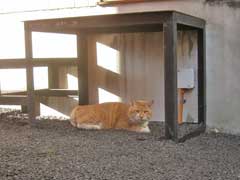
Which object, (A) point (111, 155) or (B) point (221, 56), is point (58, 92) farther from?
(A) point (111, 155)

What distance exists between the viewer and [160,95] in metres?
7.83

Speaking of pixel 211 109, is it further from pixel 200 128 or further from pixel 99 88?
pixel 99 88

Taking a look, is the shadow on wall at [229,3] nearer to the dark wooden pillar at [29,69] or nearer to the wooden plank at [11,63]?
the dark wooden pillar at [29,69]

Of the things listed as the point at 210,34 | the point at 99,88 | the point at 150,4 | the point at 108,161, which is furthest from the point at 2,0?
the point at 108,161

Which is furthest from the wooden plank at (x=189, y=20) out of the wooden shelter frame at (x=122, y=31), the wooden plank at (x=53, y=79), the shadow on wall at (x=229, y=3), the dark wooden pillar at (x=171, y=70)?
the wooden plank at (x=53, y=79)

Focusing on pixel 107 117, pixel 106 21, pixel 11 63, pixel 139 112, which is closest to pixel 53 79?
pixel 11 63

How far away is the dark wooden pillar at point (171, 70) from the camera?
233 inches

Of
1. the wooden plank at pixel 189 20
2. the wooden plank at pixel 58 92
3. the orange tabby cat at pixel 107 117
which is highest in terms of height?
the wooden plank at pixel 189 20

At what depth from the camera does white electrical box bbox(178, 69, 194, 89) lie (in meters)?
7.38

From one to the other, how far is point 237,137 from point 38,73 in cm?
423

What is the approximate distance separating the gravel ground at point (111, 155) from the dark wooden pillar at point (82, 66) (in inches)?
53.9

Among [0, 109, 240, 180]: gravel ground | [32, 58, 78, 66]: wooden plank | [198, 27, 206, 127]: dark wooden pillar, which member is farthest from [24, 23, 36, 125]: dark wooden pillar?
[198, 27, 206, 127]: dark wooden pillar

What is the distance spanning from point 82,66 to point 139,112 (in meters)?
2.02

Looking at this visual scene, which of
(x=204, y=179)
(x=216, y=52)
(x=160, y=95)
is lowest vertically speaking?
(x=204, y=179)
